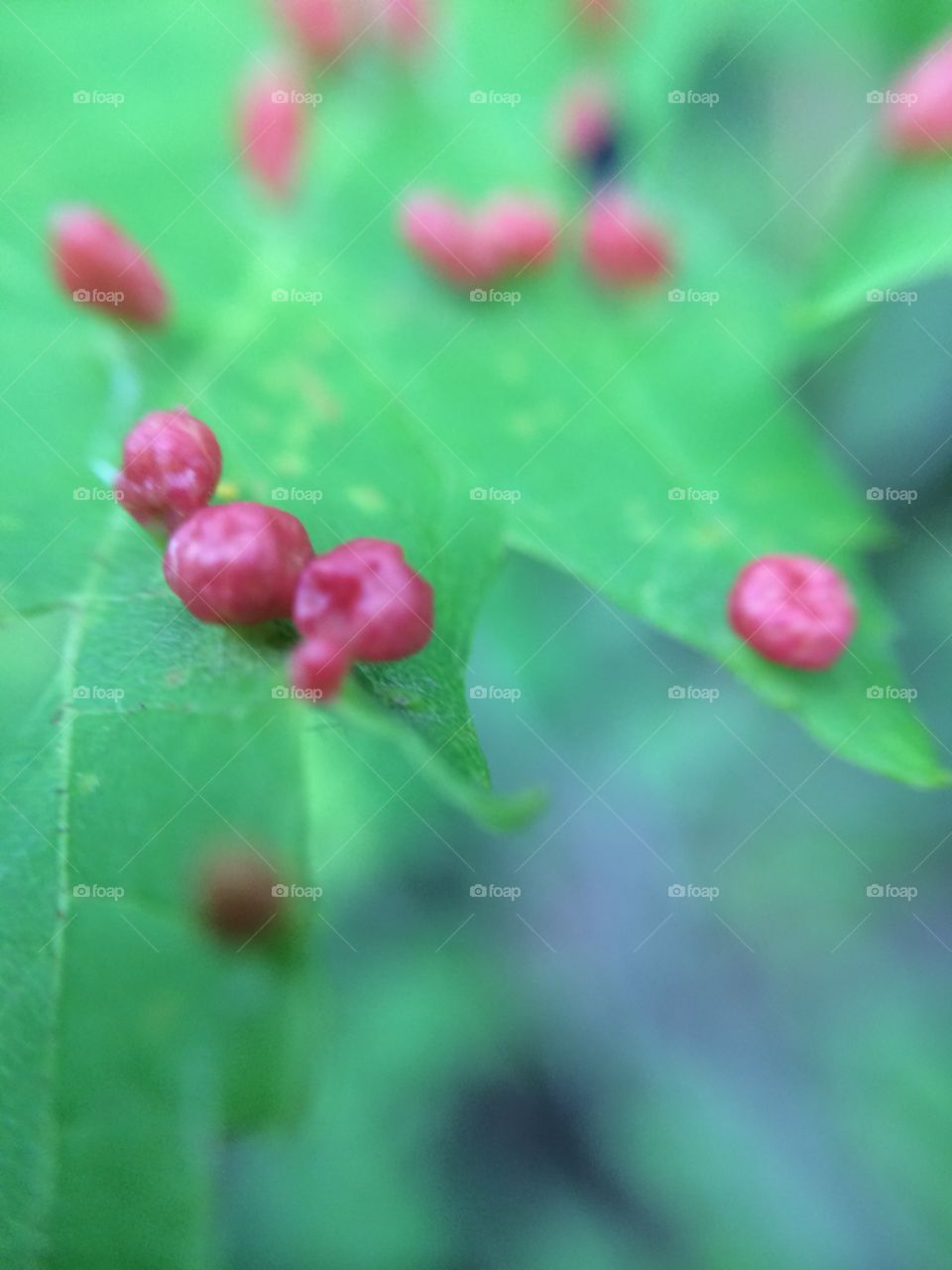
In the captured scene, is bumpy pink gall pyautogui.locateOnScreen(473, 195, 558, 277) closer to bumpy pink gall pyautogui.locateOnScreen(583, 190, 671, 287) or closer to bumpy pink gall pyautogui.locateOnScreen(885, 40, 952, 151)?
bumpy pink gall pyautogui.locateOnScreen(583, 190, 671, 287)

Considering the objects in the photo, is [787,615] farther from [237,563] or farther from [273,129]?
[273,129]

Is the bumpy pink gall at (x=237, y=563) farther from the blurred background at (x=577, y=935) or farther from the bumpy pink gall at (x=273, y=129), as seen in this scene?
the bumpy pink gall at (x=273, y=129)

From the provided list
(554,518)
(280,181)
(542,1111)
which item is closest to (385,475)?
(554,518)

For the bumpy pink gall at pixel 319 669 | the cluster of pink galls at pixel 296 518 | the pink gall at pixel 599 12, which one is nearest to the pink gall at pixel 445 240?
the cluster of pink galls at pixel 296 518

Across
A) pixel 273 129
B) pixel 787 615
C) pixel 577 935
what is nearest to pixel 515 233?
pixel 273 129

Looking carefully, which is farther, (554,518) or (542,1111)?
(542,1111)

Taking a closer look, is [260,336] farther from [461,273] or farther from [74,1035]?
[74,1035]

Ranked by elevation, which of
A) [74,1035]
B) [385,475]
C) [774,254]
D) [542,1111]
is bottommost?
[542,1111]

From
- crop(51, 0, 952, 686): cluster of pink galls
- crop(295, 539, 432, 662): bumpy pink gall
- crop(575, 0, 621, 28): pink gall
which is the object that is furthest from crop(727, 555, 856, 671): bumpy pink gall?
crop(575, 0, 621, 28): pink gall
